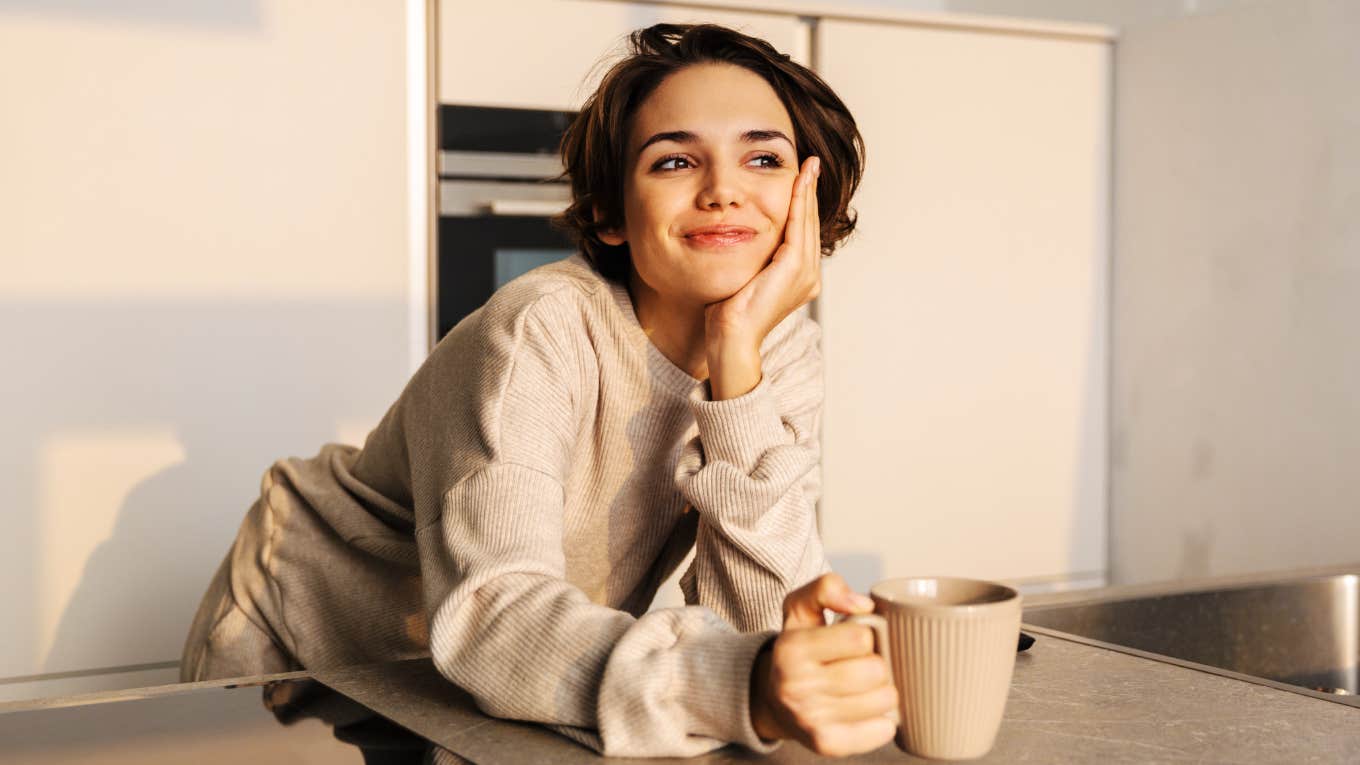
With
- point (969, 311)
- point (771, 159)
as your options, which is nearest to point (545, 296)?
point (771, 159)

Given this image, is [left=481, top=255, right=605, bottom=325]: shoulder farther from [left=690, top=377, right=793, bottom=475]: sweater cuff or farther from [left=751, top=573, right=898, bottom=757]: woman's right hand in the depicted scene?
→ [left=751, top=573, right=898, bottom=757]: woman's right hand

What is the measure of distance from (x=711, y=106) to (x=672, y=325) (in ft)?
0.65

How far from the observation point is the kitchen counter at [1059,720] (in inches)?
26.8

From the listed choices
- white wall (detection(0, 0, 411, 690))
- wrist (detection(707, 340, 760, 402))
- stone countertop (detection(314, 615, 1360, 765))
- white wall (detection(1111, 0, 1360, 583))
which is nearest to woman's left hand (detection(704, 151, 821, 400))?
wrist (detection(707, 340, 760, 402))

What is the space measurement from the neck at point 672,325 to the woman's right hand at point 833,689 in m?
0.53

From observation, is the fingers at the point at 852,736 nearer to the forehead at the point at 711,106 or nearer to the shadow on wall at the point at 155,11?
→ the forehead at the point at 711,106

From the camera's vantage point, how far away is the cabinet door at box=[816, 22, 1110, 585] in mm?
2533

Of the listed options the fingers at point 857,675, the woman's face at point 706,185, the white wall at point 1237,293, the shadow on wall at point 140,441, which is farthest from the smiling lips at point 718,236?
the white wall at point 1237,293

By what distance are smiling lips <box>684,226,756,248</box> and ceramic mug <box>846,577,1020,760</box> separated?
507 mm

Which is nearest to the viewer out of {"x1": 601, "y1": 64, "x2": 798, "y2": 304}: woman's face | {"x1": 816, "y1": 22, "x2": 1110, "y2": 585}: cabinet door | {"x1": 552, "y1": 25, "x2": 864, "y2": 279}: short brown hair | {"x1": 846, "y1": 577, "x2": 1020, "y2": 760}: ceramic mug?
{"x1": 846, "y1": 577, "x2": 1020, "y2": 760}: ceramic mug

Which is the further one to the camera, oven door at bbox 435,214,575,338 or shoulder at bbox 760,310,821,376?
oven door at bbox 435,214,575,338

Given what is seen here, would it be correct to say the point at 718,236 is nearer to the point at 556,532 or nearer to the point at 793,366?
the point at 793,366

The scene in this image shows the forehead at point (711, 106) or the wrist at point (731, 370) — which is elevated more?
the forehead at point (711, 106)

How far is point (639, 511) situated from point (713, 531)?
0.48 ft
